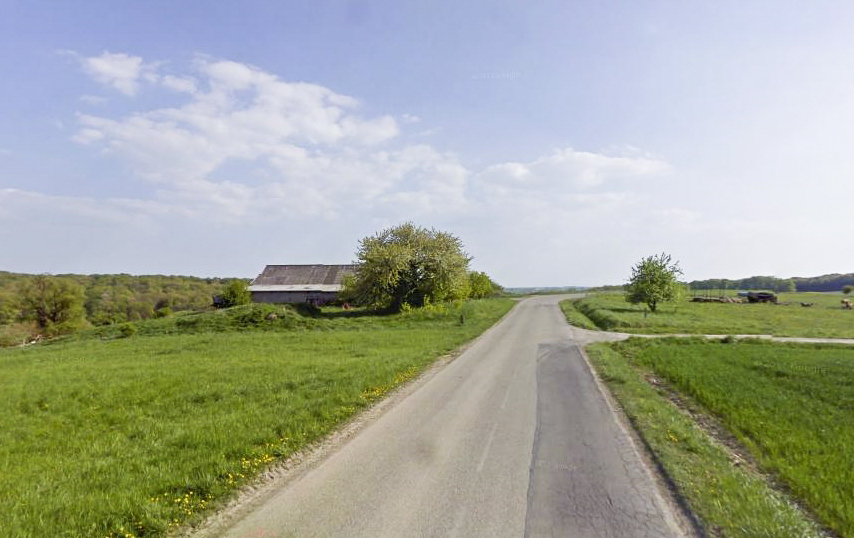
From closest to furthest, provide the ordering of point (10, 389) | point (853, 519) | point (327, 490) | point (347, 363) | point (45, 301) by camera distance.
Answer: point (853, 519) < point (327, 490) < point (10, 389) < point (347, 363) < point (45, 301)

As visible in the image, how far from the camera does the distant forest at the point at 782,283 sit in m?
142

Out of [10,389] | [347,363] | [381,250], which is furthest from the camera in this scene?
[381,250]

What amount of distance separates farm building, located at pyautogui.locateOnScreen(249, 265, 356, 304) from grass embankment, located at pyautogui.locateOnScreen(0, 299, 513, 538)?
36328 mm

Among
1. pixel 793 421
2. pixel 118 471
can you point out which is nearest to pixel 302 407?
pixel 118 471

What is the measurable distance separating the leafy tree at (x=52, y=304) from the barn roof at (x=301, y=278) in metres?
21.0

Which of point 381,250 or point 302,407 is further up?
point 381,250

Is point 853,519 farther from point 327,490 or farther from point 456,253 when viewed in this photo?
point 456,253

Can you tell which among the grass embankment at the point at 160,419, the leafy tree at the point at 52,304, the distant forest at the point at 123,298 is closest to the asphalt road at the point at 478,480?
the grass embankment at the point at 160,419

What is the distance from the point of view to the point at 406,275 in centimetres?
5066

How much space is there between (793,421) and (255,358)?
68.6 ft

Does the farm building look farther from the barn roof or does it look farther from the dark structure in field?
the dark structure in field

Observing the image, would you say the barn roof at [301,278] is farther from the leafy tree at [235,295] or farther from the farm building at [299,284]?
the leafy tree at [235,295]

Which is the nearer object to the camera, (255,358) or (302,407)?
(302,407)

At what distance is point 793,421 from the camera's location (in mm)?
10242
